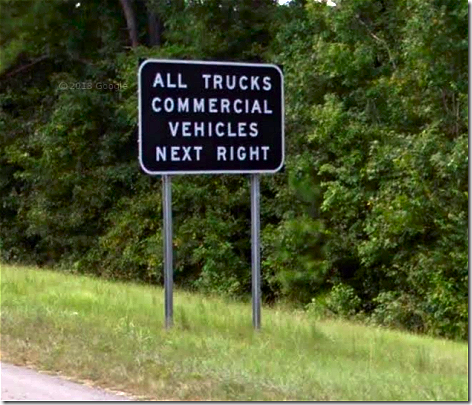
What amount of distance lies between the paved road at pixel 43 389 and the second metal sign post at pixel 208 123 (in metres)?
2.67

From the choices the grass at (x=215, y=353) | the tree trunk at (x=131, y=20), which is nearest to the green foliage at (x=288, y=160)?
the tree trunk at (x=131, y=20)

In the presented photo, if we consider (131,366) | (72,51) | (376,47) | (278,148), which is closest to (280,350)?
(131,366)

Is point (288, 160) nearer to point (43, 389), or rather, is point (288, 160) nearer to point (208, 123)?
point (208, 123)

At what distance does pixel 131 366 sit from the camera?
369 inches

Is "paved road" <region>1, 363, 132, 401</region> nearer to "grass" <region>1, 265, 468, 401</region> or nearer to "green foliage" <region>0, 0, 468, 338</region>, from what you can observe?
"grass" <region>1, 265, 468, 401</region>

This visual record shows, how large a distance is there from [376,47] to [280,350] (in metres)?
11.3

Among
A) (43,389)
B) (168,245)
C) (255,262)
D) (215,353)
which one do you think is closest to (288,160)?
(255,262)

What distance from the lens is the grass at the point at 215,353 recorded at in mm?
8508

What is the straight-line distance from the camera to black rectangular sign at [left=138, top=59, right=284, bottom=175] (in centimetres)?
1166

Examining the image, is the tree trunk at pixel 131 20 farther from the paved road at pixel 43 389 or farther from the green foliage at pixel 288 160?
the paved road at pixel 43 389

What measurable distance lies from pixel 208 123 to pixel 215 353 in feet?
9.75

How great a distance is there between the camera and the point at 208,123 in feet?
39.3

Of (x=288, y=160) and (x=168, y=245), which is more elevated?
(x=288, y=160)

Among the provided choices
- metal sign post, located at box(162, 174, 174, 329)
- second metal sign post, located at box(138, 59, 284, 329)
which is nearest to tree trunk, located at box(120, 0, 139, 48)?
second metal sign post, located at box(138, 59, 284, 329)
